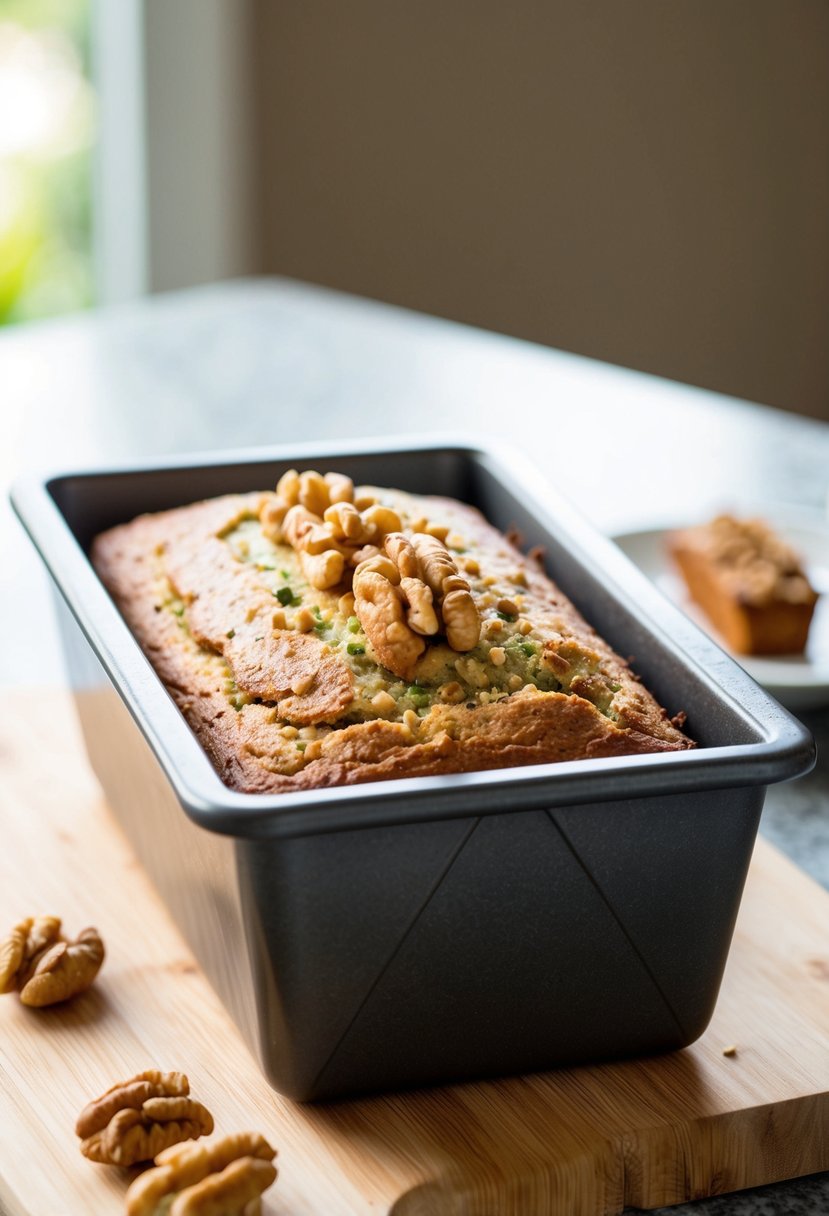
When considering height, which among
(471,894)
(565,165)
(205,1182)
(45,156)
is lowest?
(45,156)

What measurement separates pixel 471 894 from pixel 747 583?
80 cm

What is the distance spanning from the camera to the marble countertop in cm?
229

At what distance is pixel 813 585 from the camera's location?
1.81m

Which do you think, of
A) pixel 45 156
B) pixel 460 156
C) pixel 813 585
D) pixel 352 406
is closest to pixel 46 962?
pixel 813 585

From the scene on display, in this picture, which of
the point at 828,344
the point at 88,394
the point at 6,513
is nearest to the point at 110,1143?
the point at 6,513

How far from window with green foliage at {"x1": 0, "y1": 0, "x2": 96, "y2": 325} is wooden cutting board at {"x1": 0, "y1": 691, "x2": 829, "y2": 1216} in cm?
392

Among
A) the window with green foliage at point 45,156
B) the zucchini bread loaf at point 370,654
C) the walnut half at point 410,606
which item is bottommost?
the window with green foliage at point 45,156

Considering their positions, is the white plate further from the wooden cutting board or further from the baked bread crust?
the wooden cutting board

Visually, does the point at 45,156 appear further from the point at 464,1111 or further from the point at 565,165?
the point at 464,1111

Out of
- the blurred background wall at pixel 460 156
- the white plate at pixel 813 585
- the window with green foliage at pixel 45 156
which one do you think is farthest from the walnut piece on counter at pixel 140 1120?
the window with green foliage at pixel 45 156

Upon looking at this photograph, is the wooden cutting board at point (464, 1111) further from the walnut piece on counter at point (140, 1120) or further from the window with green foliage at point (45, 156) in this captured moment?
the window with green foliage at point (45, 156)

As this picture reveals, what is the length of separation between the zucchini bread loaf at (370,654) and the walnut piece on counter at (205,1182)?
0.76 feet

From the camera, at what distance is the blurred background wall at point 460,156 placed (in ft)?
14.7

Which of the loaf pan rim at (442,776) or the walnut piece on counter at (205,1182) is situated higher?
the loaf pan rim at (442,776)
